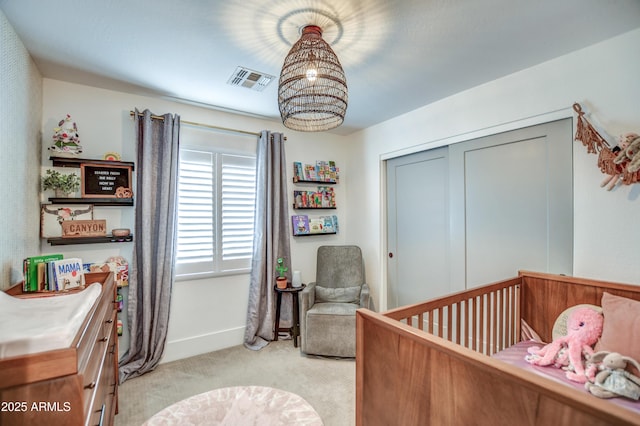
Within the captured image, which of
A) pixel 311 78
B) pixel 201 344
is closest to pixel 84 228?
pixel 201 344

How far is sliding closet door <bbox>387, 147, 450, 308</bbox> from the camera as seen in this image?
2838 millimetres

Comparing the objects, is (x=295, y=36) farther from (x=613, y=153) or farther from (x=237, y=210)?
(x=613, y=153)

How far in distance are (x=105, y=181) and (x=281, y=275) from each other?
5.87ft

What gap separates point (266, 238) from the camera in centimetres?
303

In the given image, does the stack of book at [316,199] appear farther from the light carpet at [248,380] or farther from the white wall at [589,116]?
the light carpet at [248,380]

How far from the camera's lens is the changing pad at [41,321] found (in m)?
0.82

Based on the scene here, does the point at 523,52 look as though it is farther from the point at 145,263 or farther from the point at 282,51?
the point at 145,263

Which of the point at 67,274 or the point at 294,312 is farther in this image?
the point at 294,312

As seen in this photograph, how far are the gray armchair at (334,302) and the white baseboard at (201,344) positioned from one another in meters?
0.74

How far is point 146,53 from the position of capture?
1.91 m

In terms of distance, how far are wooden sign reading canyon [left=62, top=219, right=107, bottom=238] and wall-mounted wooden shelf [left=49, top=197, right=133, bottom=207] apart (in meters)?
0.15

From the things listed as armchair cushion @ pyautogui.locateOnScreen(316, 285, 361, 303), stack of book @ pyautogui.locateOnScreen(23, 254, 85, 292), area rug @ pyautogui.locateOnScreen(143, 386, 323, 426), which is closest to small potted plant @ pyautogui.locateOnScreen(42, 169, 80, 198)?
stack of book @ pyautogui.locateOnScreen(23, 254, 85, 292)

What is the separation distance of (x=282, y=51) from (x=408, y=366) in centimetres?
193

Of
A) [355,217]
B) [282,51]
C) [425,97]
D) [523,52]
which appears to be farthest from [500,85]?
[355,217]
